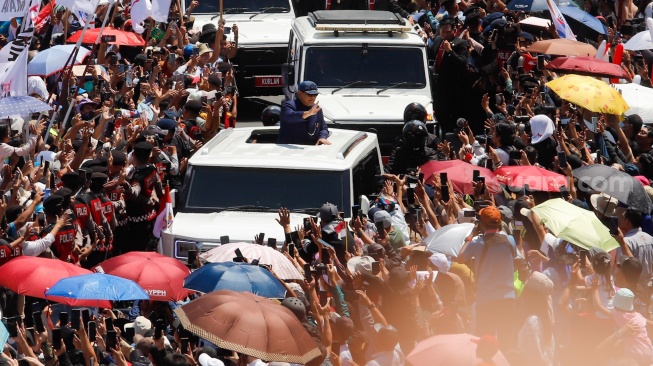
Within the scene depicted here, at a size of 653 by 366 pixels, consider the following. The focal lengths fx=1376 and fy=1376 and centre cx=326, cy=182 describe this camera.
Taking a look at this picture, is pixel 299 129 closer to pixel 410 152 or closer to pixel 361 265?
pixel 410 152

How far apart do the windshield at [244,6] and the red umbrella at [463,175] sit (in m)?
10.1

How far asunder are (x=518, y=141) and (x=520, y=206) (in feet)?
8.98

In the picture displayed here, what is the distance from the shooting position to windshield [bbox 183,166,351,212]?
40.8 feet

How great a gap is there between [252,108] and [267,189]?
914 cm

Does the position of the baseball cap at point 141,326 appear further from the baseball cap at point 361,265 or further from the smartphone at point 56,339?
the baseball cap at point 361,265

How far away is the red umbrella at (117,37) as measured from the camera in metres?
18.7

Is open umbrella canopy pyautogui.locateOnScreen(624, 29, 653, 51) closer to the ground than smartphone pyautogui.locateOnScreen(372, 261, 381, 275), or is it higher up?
closer to the ground

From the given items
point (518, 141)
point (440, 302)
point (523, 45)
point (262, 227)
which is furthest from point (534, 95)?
point (440, 302)

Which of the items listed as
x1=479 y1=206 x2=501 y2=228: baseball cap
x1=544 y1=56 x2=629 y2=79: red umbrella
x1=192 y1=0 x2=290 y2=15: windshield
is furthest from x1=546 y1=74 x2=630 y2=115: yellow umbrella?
x1=192 y1=0 x2=290 y2=15: windshield

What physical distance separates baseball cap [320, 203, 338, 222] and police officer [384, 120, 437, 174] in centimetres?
250

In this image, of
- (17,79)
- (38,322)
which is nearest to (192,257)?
(38,322)

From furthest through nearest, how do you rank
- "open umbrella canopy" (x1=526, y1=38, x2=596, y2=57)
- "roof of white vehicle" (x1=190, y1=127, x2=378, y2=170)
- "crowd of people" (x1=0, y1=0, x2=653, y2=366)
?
"open umbrella canopy" (x1=526, y1=38, x2=596, y2=57) → "roof of white vehicle" (x1=190, y1=127, x2=378, y2=170) → "crowd of people" (x1=0, y1=0, x2=653, y2=366)

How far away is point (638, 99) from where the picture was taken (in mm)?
14906

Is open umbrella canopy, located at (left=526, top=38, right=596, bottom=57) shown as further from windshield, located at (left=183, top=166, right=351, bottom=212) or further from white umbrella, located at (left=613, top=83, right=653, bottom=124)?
windshield, located at (left=183, top=166, right=351, bottom=212)
